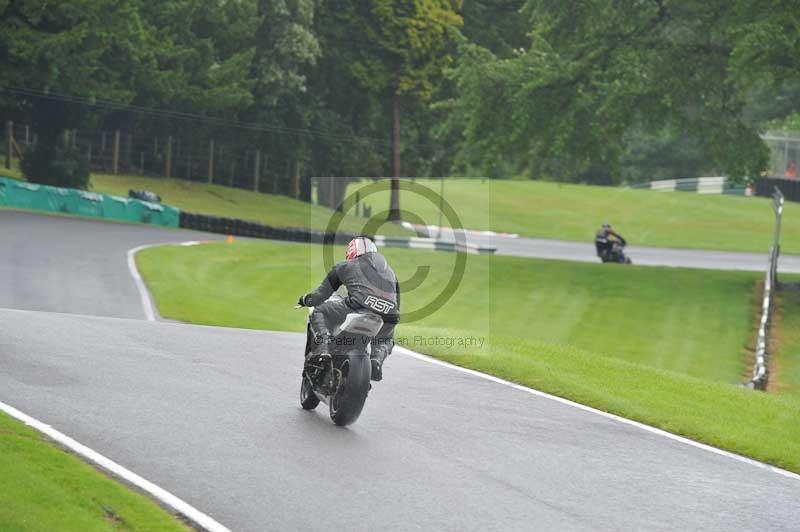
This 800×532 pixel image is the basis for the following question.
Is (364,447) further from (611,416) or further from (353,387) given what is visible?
(611,416)

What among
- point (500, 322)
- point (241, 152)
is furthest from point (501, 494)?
point (241, 152)

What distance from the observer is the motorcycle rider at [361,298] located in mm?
11906

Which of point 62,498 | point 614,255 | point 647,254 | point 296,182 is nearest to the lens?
point 62,498

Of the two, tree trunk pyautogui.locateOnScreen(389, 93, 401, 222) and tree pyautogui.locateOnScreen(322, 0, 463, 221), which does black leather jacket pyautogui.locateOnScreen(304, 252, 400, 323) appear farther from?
tree trunk pyautogui.locateOnScreen(389, 93, 401, 222)

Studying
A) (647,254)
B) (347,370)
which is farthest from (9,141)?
(347,370)

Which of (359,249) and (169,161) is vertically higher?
(169,161)

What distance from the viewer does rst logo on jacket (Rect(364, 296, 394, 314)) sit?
38.8 feet

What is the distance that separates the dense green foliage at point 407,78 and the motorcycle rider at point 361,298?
2161cm

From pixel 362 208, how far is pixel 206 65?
46.8 ft

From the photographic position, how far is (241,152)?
65.3 metres

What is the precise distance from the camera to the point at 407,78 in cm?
5978

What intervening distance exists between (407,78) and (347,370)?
49.2 meters

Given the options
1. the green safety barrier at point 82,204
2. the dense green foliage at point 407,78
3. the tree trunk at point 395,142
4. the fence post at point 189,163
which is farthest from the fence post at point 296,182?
the green safety barrier at point 82,204

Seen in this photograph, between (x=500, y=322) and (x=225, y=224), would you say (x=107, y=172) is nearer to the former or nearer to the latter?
(x=225, y=224)
